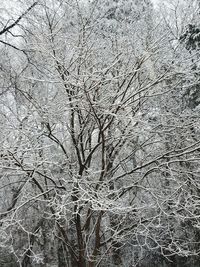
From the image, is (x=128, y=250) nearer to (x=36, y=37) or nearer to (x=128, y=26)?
(x=128, y=26)

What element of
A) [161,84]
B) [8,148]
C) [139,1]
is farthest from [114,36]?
[139,1]

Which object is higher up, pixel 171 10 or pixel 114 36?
pixel 171 10

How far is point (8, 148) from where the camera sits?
4922mm

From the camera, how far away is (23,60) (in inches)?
342

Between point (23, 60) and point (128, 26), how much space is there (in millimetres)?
2989

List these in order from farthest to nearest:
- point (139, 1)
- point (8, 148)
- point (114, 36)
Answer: point (139, 1) < point (114, 36) < point (8, 148)

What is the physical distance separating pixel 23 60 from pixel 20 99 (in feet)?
5.40

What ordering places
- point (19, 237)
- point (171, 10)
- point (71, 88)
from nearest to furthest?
point (71, 88) < point (171, 10) < point (19, 237)

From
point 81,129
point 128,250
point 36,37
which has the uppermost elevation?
point 36,37

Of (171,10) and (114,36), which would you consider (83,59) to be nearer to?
(114,36)

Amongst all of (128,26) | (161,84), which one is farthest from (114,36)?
(161,84)

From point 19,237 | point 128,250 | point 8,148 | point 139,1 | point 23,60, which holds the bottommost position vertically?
point 128,250

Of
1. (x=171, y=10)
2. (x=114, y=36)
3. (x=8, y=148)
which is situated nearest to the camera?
(x=8, y=148)

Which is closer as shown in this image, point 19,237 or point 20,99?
point 20,99
